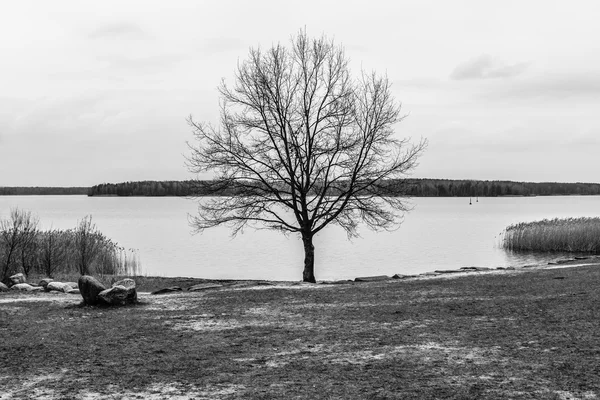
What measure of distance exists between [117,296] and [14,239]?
34.4 feet

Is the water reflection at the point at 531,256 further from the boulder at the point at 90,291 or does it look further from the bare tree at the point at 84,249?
the boulder at the point at 90,291

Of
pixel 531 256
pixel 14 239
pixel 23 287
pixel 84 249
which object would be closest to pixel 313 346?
pixel 23 287

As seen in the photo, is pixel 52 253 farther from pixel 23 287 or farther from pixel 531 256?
pixel 531 256

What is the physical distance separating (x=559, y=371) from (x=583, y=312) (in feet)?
14.3

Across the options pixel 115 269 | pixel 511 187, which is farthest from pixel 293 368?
pixel 511 187

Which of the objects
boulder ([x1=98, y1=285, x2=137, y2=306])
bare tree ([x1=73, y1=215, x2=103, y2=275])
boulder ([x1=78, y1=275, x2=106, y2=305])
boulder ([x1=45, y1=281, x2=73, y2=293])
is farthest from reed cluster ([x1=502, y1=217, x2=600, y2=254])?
→ boulder ([x1=78, y1=275, x2=106, y2=305])

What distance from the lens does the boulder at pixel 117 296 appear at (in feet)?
45.3

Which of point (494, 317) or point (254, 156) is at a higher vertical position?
point (254, 156)

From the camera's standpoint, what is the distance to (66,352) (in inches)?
367

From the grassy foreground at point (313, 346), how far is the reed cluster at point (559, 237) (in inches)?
899

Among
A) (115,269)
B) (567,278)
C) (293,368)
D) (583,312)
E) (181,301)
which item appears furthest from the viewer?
(115,269)

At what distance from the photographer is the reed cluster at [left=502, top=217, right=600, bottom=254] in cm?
3638

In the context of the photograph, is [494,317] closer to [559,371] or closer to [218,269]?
[559,371]

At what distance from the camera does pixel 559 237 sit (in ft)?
123
